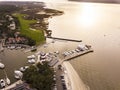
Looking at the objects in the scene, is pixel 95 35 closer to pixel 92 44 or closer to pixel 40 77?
pixel 92 44

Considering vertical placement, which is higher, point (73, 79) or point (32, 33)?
point (32, 33)

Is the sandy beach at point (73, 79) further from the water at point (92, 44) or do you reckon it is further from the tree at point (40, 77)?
the tree at point (40, 77)

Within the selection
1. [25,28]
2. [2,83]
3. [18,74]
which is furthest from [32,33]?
[2,83]

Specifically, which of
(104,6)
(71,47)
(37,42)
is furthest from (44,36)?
(104,6)

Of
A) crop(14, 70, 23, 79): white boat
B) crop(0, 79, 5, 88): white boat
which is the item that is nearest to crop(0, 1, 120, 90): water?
crop(14, 70, 23, 79): white boat

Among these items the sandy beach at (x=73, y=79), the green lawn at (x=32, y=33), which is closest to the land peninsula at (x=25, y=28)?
the green lawn at (x=32, y=33)
